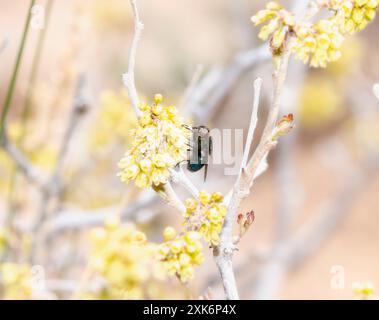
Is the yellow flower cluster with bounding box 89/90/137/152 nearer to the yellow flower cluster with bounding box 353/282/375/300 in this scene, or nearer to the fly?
the fly

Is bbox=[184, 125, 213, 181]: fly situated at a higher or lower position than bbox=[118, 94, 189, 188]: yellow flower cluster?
higher

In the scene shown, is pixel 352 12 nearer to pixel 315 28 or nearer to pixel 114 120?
pixel 315 28

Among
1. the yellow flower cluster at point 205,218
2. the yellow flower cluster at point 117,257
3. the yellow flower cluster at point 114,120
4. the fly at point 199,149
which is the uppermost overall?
the yellow flower cluster at point 114,120

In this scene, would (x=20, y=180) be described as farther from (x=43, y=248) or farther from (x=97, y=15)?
(x=97, y=15)

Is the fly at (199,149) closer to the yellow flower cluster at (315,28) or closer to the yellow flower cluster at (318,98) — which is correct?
the yellow flower cluster at (315,28)

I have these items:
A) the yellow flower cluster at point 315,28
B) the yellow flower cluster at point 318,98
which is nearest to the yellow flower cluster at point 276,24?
the yellow flower cluster at point 315,28

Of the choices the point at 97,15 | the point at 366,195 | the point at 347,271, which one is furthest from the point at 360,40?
the point at 97,15

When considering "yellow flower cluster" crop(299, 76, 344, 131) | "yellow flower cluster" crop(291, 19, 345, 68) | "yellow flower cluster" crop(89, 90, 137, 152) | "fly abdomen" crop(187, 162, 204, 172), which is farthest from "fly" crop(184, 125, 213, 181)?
"yellow flower cluster" crop(299, 76, 344, 131)
